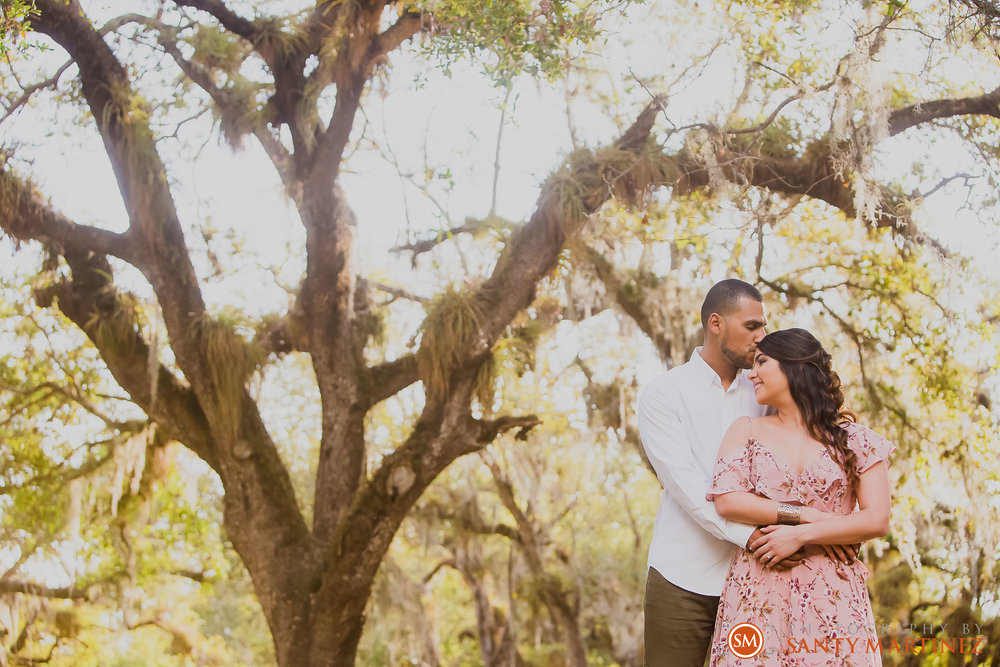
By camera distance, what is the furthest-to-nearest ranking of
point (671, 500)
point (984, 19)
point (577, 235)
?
point (577, 235)
point (984, 19)
point (671, 500)

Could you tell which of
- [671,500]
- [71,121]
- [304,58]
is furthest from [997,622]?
[71,121]

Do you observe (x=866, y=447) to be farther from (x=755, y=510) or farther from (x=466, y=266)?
(x=466, y=266)

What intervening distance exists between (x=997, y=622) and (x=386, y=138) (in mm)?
7424

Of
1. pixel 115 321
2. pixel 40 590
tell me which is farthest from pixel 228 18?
pixel 40 590

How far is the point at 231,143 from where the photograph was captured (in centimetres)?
760

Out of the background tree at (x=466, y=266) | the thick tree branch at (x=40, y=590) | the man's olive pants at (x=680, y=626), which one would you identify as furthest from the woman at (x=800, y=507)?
the thick tree branch at (x=40, y=590)

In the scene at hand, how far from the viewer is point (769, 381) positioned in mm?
2719

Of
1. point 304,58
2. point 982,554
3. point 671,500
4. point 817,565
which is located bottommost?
point 817,565

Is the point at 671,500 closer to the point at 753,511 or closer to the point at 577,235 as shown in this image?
the point at 753,511

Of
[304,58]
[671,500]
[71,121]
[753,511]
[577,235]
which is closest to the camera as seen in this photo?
[753,511]

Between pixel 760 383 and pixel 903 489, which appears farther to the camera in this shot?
pixel 903 489

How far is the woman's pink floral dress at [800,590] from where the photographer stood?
250cm

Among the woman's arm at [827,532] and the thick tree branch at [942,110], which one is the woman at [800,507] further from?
the thick tree branch at [942,110]

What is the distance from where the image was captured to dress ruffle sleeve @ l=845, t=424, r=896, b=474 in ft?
8.65
